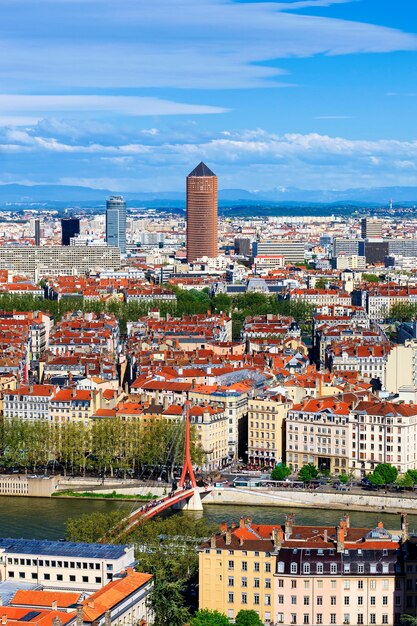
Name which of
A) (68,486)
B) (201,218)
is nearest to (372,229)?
(201,218)

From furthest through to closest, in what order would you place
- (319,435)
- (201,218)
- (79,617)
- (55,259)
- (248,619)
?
(201,218) < (55,259) < (319,435) < (248,619) < (79,617)

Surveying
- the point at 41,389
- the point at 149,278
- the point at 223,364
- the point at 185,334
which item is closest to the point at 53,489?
the point at 41,389

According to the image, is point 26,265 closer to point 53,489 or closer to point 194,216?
point 194,216

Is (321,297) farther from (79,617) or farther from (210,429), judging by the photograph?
(79,617)

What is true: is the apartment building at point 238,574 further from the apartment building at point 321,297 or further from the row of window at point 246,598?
the apartment building at point 321,297

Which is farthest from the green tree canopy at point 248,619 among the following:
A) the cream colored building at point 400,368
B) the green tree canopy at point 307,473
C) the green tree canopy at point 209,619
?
the cream colored building at point 400,368

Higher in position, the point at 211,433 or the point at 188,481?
the point at 211,433
